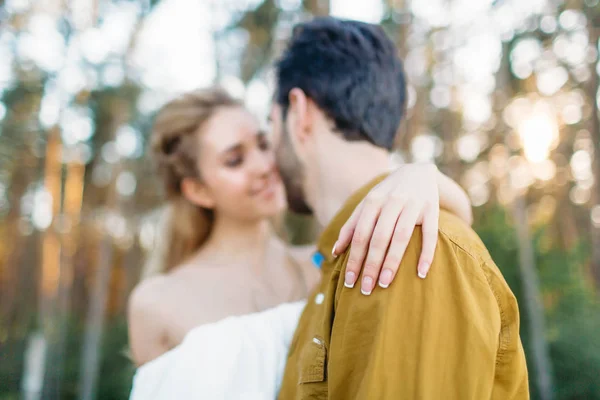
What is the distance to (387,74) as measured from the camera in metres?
1.82

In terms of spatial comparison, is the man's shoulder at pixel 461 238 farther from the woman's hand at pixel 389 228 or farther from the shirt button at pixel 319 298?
the shirt button at pixel 319 298

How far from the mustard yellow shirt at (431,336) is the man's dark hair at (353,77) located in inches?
24.8

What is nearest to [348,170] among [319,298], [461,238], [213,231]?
[319,298]

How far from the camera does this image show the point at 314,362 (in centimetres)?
124

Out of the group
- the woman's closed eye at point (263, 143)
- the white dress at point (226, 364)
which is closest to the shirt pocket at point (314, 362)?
the white dress at point (226, 364)

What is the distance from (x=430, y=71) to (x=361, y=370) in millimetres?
15366

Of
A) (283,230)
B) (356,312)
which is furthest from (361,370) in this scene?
(283,230)

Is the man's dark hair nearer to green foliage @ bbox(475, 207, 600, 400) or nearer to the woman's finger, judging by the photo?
the woman's finger

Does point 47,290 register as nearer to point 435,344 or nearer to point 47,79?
point 47,79

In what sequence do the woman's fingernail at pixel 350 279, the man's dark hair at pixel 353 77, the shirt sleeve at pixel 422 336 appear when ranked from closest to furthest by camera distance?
the shirt sleeve at pixel 422 336 < the woman's fingernail at pixel 350 279 < the man's dark hair at pixel 353 77

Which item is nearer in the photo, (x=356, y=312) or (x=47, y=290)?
(x=356, y=312)

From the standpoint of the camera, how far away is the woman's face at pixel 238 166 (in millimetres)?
2641

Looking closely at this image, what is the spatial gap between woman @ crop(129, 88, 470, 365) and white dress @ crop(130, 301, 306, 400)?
1.37 ft

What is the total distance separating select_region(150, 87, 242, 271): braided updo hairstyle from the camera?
275 cm
